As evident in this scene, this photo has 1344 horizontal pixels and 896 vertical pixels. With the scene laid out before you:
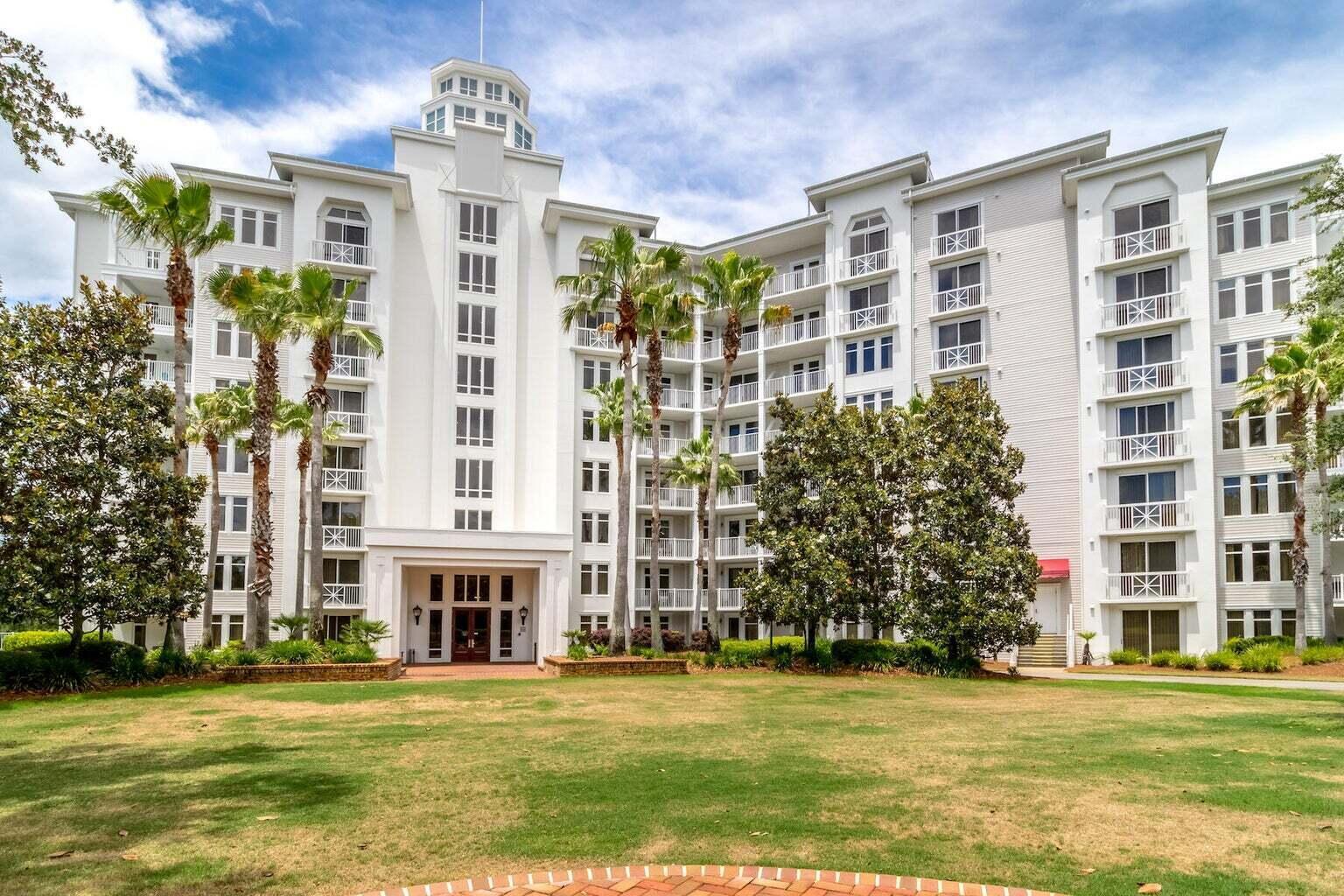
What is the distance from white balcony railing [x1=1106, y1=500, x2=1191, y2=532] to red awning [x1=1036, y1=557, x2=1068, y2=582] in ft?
6.55

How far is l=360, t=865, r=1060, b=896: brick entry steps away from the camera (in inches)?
247

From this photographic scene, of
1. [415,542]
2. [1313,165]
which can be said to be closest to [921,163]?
[1313,165]

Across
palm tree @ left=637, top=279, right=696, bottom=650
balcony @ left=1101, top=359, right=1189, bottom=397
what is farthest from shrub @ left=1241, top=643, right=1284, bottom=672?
palm tree @ left=637, top=279, right=696, bottom=650

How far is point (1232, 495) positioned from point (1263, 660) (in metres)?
7.16

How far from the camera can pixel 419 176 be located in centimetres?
3994

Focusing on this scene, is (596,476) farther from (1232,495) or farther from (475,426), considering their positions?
(1232,495)

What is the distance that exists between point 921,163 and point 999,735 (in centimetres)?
3019

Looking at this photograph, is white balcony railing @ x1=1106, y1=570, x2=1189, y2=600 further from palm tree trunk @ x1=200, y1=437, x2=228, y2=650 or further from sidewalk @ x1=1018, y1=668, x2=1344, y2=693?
palm tree trunk @ x1=200, y1=437, x2=228, y2=650

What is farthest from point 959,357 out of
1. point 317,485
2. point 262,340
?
point 262,340

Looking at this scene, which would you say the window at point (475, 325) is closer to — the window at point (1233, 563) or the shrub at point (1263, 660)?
the window at point (1233, 563)

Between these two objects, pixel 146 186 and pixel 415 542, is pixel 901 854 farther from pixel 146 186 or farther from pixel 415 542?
pixel 415 542

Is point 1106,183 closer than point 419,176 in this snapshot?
Yes

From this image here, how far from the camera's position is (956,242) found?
37.8 m

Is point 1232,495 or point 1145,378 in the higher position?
point 1145,378
